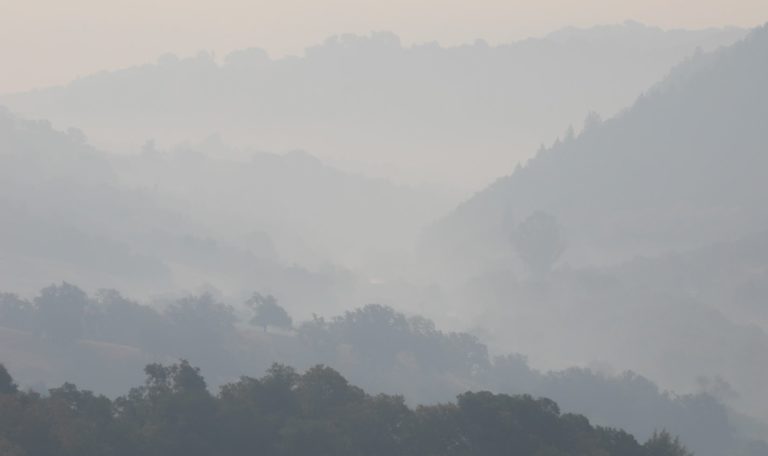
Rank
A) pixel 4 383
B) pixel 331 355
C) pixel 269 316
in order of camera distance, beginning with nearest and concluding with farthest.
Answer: pixel 4 383 → pixel 331 355 → pixel 269 316

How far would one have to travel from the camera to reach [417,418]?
54.2 metres

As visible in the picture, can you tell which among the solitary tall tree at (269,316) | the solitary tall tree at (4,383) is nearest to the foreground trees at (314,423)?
the solitary tall tree at (4,383)

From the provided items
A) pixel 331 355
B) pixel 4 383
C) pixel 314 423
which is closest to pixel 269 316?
pixel 331 355

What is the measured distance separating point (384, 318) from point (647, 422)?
26342 mm

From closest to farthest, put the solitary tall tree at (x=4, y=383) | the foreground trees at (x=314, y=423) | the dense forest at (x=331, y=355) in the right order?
the foreground trees at (x=314, y=423), the solitary tall tree at (x=4, y=383), the dense forest at (x=331, y=355)

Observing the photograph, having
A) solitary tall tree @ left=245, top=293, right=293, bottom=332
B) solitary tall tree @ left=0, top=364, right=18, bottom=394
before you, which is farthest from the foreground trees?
solitary tall tree @ left=245, top=293, right=293, bottom=332

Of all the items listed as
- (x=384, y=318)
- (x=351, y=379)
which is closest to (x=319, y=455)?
(x=351, y=379)

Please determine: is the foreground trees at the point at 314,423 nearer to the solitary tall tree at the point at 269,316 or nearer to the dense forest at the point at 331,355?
the dense forest at the point at 331,355

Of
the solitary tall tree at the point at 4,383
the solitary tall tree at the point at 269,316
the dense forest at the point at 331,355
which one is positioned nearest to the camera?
the solitary tall tree at the point at 4,383

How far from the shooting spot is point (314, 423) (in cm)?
5238

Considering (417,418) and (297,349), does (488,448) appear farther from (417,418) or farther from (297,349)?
(297,349)

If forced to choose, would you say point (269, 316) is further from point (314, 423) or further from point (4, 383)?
point (314, 423)

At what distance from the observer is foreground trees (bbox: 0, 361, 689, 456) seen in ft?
169

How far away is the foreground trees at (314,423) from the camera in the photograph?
51.6 m
